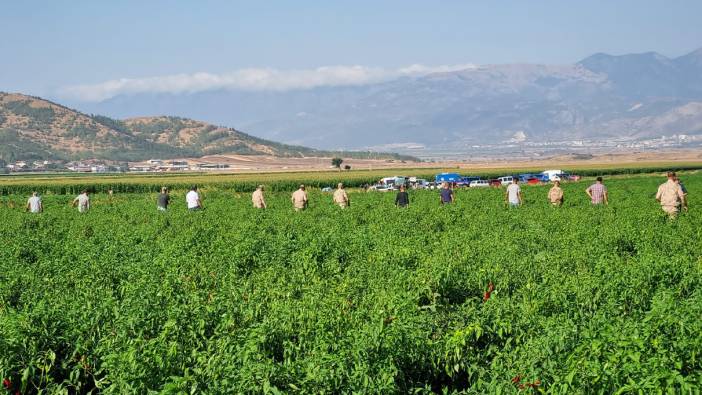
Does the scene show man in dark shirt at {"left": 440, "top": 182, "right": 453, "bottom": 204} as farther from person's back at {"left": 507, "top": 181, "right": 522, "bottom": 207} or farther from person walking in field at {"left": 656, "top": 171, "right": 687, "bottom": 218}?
person walking in field at {"left": 656, "top": 171, "right": 687, "bottom": 218}

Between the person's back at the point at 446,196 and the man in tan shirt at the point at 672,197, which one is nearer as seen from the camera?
the man in tan shirt at the point at 672,197

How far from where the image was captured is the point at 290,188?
269 feet

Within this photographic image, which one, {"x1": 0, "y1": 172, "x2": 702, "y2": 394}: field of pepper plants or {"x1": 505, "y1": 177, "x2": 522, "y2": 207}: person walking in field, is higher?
{"x1": 505, "y1": 177, "x2": 522, "y2": 207}: person walking in field

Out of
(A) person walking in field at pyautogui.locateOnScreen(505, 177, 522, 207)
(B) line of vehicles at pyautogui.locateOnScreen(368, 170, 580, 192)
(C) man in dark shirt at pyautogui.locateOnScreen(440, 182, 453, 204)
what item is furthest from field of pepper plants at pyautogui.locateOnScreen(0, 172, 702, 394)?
(B) line of vehicles at pyautogui.locateOnScreen(368, 170, 580, 192)

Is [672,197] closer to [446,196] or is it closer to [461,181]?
[446,196]

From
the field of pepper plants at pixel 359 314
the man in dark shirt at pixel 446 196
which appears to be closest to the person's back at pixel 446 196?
the man in dark shirt at pixel 446 196

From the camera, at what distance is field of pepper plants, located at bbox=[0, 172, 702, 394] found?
7090 millimetres

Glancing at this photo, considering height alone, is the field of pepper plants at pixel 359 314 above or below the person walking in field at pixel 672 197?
below

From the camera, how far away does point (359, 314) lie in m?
9.51

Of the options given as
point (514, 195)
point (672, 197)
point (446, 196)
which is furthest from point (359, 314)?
point (446, 196)

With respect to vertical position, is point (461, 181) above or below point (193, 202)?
below

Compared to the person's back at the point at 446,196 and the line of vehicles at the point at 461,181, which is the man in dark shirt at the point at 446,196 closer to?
the person's back at the point at 446,196

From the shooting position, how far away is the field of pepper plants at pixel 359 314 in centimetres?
709

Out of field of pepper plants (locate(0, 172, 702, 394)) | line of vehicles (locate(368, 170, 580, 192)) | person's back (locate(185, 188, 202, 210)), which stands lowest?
line of vehicles (locate(368, 170, 580, 192))
